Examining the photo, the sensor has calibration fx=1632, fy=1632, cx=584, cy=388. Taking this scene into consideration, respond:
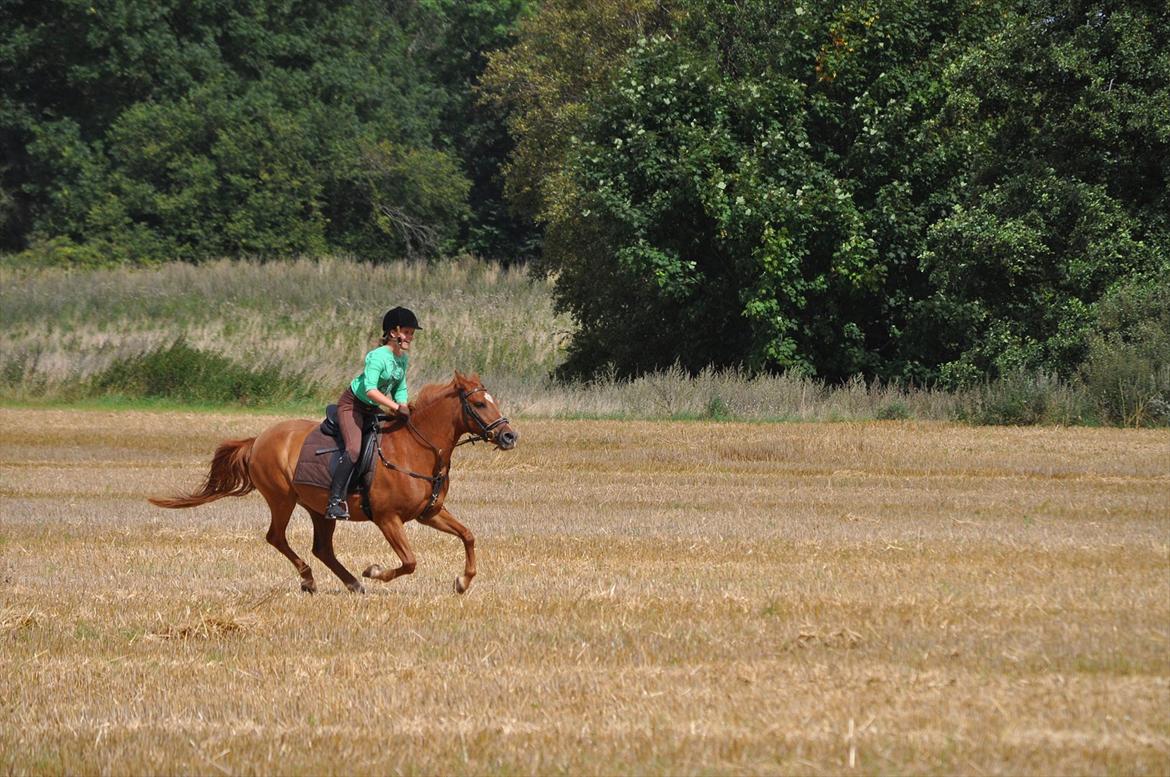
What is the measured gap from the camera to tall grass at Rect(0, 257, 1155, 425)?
3109cm

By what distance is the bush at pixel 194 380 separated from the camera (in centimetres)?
3703

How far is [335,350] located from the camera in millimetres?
41688

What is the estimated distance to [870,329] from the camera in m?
36.4

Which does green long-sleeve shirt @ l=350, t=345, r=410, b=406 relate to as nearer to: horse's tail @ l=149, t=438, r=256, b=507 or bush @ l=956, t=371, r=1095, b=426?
horse's tail @ l=149, t=438, r=256, b=507

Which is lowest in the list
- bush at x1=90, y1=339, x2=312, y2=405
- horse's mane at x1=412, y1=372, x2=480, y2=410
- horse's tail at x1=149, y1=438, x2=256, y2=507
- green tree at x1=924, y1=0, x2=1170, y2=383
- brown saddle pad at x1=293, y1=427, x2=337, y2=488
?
bush at x1=90, y1=339, x2=312, y2=405

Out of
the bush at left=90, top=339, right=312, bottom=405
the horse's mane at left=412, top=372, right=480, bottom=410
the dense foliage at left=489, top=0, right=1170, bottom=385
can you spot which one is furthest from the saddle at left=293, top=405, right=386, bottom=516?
the bush at left=90, top=339, right=312, bottom=405

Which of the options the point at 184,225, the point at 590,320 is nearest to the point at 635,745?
the point at 590,320

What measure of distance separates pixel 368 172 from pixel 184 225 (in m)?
8.05

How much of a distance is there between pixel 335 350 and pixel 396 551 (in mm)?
29155

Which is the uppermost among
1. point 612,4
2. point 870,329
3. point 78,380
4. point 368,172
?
point 612,4

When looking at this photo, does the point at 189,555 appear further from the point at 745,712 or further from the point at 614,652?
the point at 745,712

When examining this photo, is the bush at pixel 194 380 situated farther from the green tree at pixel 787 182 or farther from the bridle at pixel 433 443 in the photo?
the bridle at pixel 433 443

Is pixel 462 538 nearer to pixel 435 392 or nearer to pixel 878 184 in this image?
pixel 435 392

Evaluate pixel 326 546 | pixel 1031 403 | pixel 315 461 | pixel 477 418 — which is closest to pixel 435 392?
pixel 477 418
